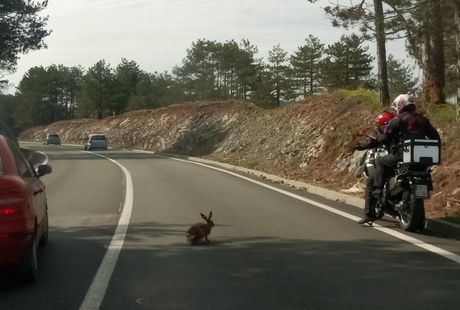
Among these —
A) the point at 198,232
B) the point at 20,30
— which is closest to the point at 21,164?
the point at 198,232

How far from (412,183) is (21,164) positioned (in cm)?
553

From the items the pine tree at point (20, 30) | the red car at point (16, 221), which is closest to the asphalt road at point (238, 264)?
the red car at point (16, 221)

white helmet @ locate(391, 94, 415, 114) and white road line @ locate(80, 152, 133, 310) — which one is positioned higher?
white helmet @ locate(391, 94, 415, 114)

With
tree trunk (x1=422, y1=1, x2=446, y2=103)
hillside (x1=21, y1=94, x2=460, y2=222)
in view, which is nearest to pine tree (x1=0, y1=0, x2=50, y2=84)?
hillside (x1=21, y1=94, x2=460, y2=222)

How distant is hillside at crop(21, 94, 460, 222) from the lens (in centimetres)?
1611

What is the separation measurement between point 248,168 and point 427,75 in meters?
10.1

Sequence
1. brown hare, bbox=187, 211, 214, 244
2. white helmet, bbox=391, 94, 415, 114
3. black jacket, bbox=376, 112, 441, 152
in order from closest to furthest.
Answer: brown hare, bbox=187, 211, 214, 244 → black jacket, bbox=376, 112, 441, 152 → white helmet, bbox=391, 94, 415, 114

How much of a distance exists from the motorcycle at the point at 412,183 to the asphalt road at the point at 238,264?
1.33 ft

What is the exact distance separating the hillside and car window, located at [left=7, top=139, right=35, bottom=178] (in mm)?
6960

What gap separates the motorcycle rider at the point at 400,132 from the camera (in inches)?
396

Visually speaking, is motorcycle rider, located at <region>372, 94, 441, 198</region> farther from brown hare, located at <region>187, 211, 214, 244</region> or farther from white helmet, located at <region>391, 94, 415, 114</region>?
brown hare, located at <region>187, 211, 214, 244</region>

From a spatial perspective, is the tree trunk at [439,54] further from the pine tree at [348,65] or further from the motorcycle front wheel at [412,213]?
the pine tree at [348,65]

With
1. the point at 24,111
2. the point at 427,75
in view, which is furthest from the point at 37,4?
the point at 24,111

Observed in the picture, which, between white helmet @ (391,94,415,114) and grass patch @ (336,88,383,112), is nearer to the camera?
white helmet @ (391,94,415,114)
